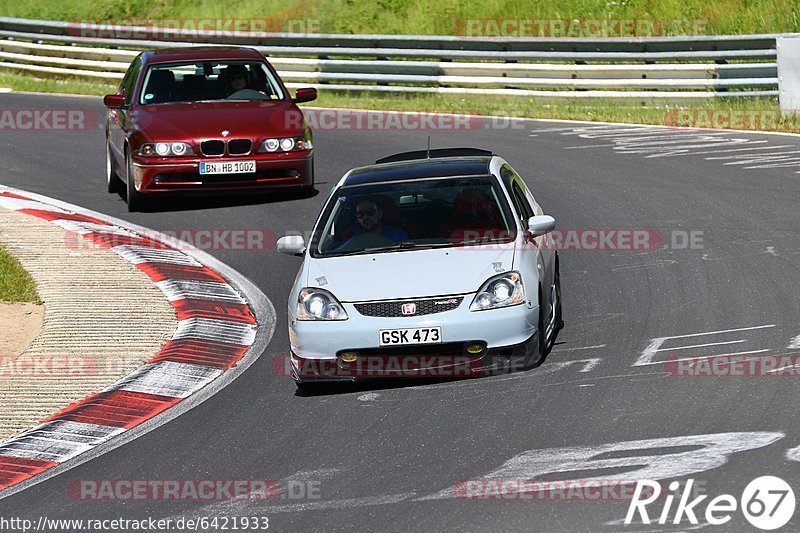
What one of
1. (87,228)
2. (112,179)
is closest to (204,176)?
(87,228)

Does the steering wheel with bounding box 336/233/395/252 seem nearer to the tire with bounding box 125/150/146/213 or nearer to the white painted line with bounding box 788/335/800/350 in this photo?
the white painted line with bounding box 788/335/800/350

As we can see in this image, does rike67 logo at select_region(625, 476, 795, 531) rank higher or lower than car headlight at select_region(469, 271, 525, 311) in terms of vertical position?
lower

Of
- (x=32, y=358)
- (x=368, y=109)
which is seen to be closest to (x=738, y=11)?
(x=368, y=109)

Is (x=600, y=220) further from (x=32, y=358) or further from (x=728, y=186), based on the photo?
(x=32, y=358)

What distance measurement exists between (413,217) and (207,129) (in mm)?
5993

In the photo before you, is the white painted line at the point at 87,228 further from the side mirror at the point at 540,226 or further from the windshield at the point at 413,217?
the side mirror at the point at 540,226

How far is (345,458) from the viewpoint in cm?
766

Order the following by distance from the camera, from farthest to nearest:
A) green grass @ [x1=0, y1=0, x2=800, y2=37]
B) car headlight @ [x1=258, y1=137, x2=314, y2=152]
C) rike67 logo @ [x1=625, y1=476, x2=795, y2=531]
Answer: green grass @ [x1=0, y1=0, x2=800, y2=37], car headlight @ [x1=258, y1=137, x2=314, y2=152], rike67 logo @ [x1=625, y1=476, x2=795, y2=531]

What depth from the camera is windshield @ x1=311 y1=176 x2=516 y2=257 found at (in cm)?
977

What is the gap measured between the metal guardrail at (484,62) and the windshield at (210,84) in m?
7.64

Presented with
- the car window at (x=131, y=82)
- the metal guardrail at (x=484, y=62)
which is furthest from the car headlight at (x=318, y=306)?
the metal guardrail at (x=484, y=62)

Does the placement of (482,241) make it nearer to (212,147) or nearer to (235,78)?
(212,147)

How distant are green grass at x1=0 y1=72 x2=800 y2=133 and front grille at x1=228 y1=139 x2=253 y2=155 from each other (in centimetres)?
769

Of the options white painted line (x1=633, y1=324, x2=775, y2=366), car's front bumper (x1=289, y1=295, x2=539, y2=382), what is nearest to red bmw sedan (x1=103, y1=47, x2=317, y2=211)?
car's front bumper (x1=289, y1=295, x2=539, y2=382)
